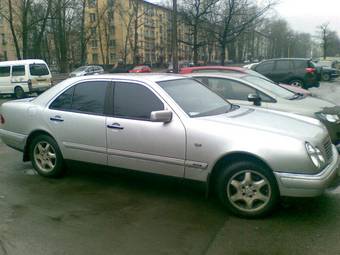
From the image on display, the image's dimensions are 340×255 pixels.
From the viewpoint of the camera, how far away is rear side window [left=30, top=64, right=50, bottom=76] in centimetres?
1941

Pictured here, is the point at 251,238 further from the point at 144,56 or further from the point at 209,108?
the point at 144,56

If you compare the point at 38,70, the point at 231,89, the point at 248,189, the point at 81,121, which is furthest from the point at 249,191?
the point at 38,70

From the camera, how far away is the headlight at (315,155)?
12.3ft

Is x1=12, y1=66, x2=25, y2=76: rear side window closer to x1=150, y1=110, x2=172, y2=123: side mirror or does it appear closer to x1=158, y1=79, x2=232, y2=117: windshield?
x1=158, y1=79, x2=232, y2=117: windshield

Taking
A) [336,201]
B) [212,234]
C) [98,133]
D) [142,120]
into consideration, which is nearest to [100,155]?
[98,133]

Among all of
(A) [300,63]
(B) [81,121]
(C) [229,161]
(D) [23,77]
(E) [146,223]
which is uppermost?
(A) [300,63]

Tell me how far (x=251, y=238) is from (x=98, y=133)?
2.25 metres

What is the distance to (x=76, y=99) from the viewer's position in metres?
5.18

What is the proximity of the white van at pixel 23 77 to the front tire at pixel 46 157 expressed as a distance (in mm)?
14719

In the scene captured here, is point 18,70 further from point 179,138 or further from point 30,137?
point 179,138

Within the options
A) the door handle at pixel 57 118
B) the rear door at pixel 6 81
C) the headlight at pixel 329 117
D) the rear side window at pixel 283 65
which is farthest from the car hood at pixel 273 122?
the rear door at pixel 6 81

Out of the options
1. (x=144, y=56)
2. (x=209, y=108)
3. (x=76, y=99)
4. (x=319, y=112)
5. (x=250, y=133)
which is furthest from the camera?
(x=144, y=56)

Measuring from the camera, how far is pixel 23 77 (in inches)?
760

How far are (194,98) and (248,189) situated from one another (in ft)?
4.55
